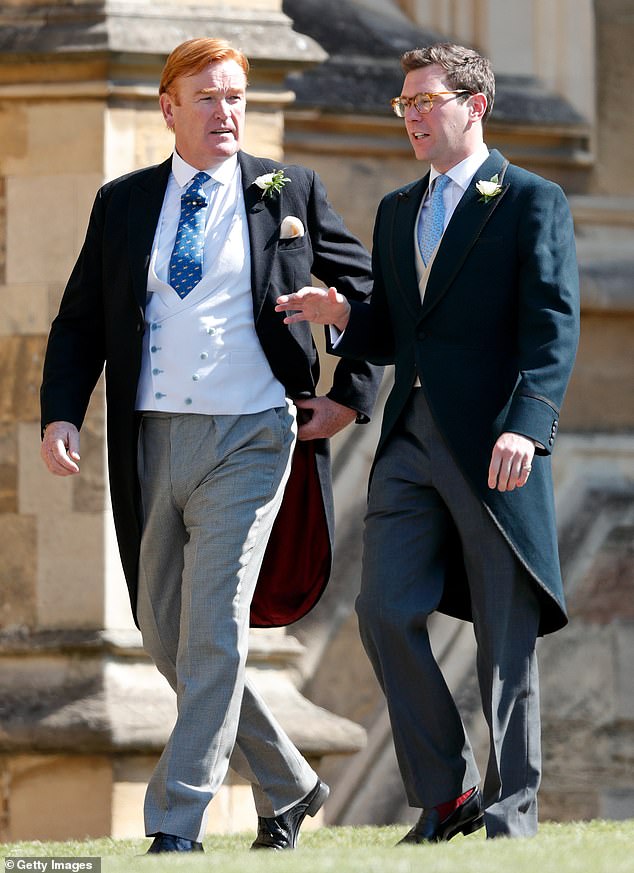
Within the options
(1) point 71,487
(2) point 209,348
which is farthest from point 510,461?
(1) point 71,487

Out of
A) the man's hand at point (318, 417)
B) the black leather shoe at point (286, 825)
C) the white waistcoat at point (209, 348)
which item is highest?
the white waistcoat at point (209, 348)

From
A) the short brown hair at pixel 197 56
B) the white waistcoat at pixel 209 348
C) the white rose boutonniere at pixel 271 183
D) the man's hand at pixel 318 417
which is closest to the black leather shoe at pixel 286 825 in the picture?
the man's hand at pixel 318 417

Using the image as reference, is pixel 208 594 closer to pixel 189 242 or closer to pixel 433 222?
pixel 189 242

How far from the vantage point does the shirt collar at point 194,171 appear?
4.88 metres

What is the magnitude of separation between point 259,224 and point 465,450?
79cm

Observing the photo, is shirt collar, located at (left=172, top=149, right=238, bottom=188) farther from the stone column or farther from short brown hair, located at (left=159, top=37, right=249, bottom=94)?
the stone column

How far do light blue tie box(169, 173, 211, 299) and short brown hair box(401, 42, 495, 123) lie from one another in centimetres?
59

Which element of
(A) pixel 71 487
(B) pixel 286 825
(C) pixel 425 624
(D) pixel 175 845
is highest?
(C) pixel 425 624

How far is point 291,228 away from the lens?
194 inches

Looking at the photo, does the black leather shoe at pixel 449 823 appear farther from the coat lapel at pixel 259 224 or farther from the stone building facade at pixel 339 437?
A: the stone building facade at pixel 339 437

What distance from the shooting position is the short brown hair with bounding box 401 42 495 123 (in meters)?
4.70

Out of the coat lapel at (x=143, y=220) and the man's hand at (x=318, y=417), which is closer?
the coat lapel at (x=143, y=220)

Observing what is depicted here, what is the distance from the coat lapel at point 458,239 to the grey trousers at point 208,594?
0.49m

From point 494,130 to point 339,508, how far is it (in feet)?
5.30
